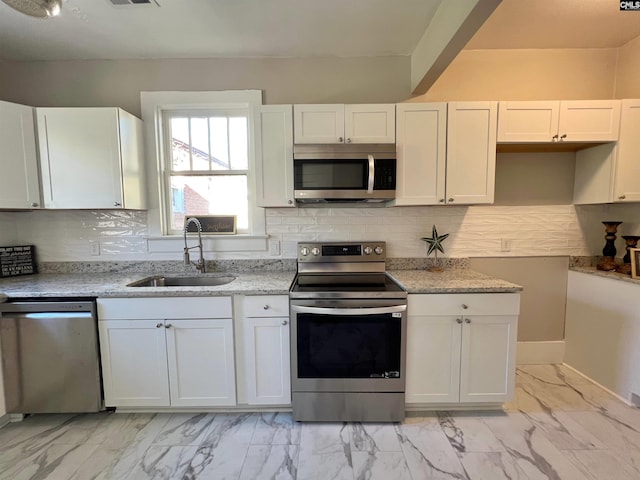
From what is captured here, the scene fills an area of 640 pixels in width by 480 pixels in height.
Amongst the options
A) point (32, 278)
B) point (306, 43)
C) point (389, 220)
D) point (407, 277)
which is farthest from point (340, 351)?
point (32, 278)

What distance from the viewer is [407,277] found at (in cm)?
214

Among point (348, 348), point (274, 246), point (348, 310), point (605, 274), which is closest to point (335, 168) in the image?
point (274, 246)

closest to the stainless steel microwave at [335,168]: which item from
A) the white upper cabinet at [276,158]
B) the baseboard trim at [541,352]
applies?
the white upper cabinet at [276,158]

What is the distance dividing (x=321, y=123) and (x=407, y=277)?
1.33 m

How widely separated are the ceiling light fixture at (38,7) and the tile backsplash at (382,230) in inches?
54.7

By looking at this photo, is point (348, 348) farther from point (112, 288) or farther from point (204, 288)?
point (112, 288)

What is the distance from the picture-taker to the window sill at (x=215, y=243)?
2.45m

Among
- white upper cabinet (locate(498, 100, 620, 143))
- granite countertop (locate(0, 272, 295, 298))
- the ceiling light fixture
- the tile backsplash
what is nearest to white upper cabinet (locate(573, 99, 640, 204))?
white upper cabinet (locate(498, 100, 620, 143))

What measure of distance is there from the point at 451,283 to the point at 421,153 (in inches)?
38.5

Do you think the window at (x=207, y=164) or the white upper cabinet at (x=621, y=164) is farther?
the window at (x=207, y=164)

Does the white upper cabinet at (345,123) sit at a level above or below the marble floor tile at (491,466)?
above

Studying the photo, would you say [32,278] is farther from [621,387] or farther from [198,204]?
[621,387]

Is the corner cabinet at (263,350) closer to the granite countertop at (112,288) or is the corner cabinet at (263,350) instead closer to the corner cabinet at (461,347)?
the granite countertop at (112,288)

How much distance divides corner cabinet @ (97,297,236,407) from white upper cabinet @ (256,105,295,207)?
0.84m
